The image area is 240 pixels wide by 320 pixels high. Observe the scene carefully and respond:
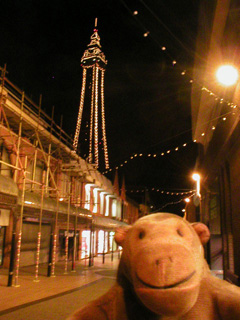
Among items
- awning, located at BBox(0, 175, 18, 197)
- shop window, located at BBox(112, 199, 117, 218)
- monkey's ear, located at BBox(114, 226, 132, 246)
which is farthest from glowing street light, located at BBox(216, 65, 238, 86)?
shop window, located at BBox(112, 199, 117, 218)

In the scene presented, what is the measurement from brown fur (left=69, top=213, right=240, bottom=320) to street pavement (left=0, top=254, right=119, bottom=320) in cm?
549

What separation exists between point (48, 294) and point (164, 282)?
915 centimetres

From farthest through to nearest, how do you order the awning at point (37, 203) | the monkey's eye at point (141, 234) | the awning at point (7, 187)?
the awning at point (37, 203) → the awning at point (7, 187) → the monkey's eye at point (141, 234)

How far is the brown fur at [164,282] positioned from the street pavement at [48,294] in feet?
18.0

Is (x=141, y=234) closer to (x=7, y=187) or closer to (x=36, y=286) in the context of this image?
(x=7, y=187)

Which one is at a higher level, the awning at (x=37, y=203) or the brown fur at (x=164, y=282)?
the awning at (x=37, y=203)

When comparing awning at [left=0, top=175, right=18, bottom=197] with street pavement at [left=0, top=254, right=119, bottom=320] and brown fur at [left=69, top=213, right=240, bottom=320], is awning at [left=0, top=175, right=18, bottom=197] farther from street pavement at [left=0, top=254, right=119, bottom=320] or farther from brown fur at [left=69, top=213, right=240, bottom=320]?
brown fur at [left=69, top=213, right=240, bottom=320]

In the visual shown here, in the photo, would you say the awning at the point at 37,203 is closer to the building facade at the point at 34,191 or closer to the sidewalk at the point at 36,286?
the building facade at the point at 34,191

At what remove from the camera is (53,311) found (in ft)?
29.0

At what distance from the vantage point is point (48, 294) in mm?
10758

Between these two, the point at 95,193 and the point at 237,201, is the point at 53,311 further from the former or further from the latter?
the point at 95,193

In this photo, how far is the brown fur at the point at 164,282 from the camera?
8.70 feet

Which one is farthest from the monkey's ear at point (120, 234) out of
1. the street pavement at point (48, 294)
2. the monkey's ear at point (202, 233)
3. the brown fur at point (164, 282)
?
the street pavement at point (48, 294)

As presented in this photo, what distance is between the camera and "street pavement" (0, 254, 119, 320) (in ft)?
28.2
